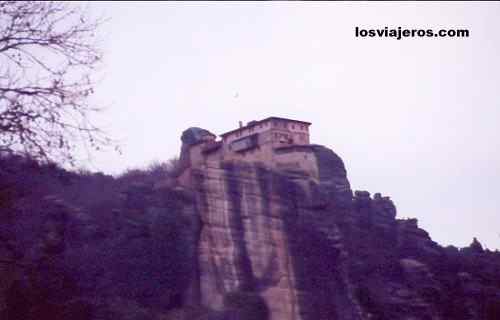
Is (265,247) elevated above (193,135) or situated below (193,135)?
below

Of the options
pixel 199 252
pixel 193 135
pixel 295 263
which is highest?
pixel 193 135

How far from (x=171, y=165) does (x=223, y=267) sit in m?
40.1

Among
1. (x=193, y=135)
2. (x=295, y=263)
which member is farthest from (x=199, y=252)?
(x=193, y=135)

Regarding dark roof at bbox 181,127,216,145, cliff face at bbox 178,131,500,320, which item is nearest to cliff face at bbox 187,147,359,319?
cliff face at bbox 178,131,500,320

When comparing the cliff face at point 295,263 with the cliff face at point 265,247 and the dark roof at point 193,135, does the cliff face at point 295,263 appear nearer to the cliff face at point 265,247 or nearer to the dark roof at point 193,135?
the cliff face at point 265,247

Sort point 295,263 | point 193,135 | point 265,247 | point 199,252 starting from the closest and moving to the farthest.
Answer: point 265,247 < point 199,252 < point 295,263 < point 193,135

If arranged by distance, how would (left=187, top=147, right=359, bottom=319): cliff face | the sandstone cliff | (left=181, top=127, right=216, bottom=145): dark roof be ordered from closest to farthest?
the sandstone cliff
(left=187, top=147, right=359, bottom=319): cliff face
(left=181, top=127, right=216, bottom=145): dark roof

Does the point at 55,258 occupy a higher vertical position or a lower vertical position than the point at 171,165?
lower

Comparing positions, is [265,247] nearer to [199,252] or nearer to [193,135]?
[199,252]

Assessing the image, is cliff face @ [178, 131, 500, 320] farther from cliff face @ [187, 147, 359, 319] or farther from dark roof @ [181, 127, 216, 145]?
dark roof @ [181, 127, 216, 145]

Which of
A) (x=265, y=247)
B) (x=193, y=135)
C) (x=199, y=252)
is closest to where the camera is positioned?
(x=265, y=247)

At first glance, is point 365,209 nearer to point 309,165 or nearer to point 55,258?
point 309,165

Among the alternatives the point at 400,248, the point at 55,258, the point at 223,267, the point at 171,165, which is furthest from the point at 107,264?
the point at 171,165

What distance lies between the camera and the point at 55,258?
3200cm
